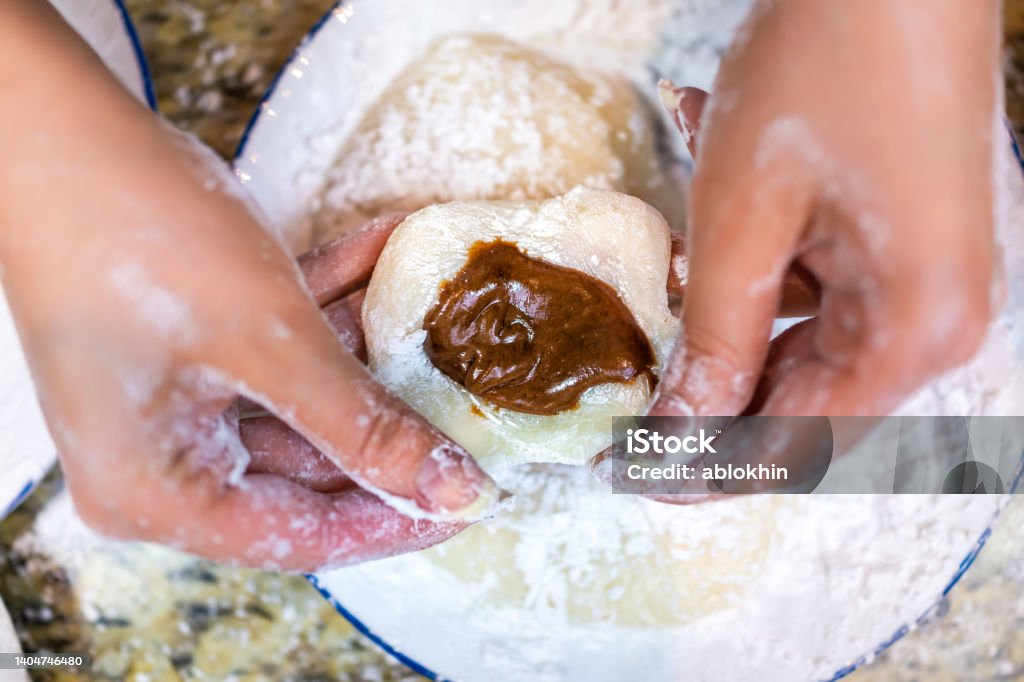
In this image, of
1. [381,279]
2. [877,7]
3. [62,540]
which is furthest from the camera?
[62,540]

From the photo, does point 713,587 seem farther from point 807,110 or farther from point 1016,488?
point 807,110

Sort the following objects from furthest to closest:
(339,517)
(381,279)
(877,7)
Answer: (381,279) → (339,517) → (877,7)

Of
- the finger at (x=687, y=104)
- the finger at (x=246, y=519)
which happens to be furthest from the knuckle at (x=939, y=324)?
the finger at (x=246, y=519)

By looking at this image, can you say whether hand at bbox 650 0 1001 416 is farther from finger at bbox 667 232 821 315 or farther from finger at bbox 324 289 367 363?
finger at bbox 324 289 367 363

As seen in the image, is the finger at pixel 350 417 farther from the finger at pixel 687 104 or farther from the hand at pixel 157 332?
the finger at pixel 687 104

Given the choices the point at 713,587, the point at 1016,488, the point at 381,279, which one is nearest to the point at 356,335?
the point at 381,279

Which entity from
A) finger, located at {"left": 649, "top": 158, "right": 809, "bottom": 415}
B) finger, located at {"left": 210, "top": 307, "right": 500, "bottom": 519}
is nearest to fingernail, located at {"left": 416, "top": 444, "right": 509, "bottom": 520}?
finger, located at {"left": 210, "top": 307, "right": 500, "bottom": 519}
